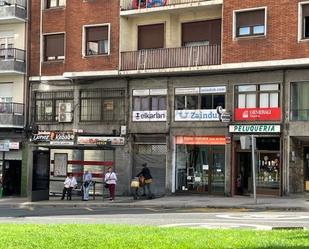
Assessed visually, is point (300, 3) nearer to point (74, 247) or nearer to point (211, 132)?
point (211, 132)

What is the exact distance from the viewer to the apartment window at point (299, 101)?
27844mm

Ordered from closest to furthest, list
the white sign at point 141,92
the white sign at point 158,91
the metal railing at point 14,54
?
1. the white sign at point 158,91
2. the white sign at point 141,92
3. the metal railing at point 14,54

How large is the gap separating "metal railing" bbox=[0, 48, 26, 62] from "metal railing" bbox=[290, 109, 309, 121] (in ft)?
53.8

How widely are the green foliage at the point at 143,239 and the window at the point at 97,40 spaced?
70.6ft

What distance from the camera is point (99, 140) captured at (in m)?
33.1

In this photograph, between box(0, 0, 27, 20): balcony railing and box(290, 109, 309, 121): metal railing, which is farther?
box(0, 0, 27, 20): balcony railing

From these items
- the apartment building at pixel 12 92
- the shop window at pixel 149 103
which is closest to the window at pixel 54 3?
the apartment building at pixel 12 92

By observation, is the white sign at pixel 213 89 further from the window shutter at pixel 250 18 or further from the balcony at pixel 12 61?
the balcony at pixel 12 61

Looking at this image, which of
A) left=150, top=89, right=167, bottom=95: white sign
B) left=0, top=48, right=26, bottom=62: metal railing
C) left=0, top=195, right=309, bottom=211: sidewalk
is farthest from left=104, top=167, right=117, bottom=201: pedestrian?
left=0, top=48, right=26, bottom=62: metal railing

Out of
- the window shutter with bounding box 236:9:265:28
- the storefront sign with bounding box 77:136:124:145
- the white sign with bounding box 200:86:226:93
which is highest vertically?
the window shutter with bounding box 236:9:265:28

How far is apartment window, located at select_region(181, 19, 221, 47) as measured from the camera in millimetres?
30516

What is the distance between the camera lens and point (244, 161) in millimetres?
30125

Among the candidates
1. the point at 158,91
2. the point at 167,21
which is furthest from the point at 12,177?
the point at 167,21

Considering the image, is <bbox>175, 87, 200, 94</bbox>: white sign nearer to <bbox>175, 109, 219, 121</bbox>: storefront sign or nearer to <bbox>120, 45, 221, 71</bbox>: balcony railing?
<bbox>175, 109, 219, 121</bbox>: storefront sign
